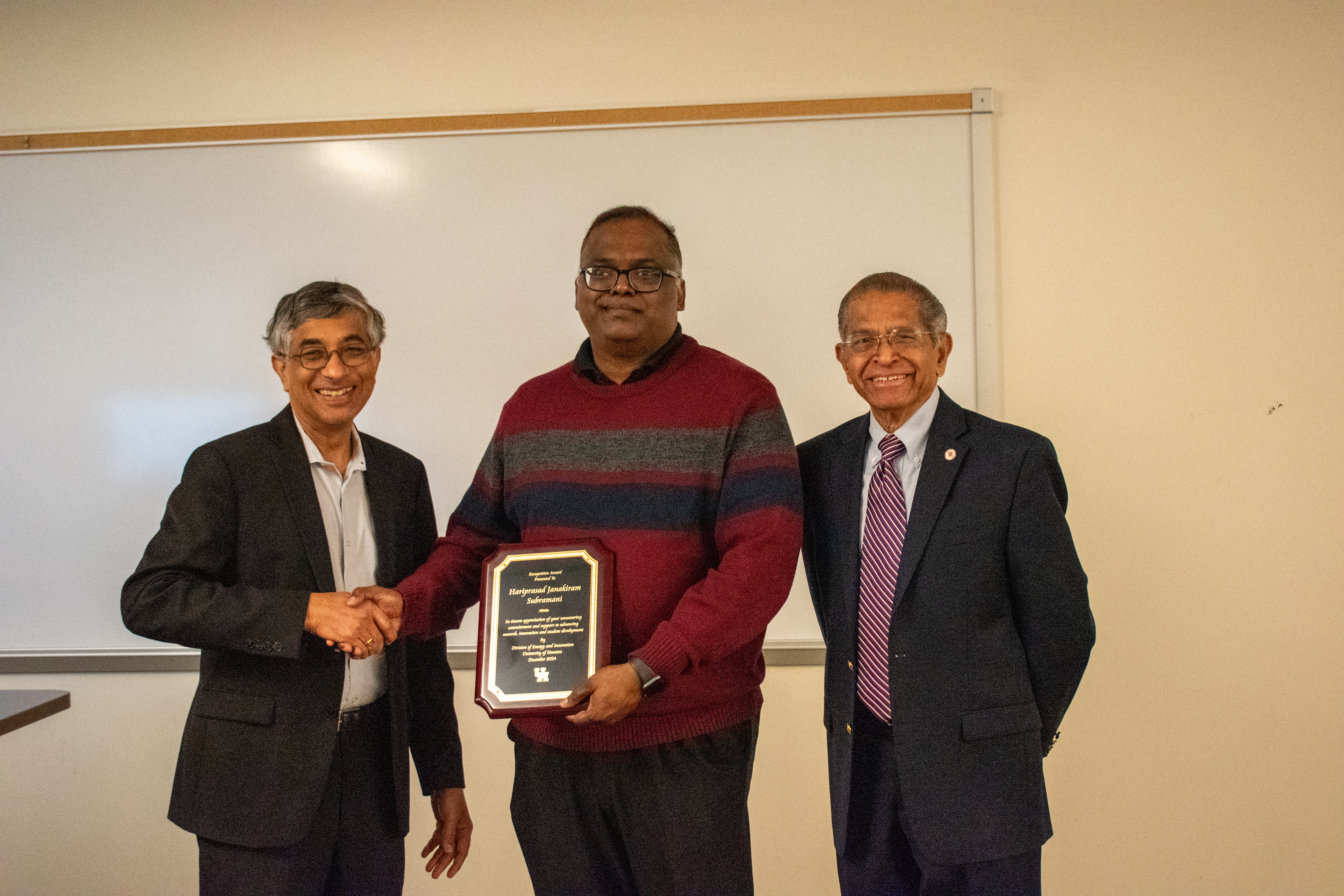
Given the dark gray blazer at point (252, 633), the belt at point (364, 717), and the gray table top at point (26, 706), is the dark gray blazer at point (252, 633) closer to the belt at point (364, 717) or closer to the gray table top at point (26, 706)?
the belt at point (364, 717)

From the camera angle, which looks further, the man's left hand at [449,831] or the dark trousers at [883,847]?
the man's left hand at [449,831]

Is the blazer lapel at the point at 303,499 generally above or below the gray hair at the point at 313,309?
below

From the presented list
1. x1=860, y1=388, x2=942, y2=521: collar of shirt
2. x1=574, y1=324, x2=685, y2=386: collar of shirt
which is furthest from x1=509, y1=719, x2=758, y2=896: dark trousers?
x1=574, y1=324, x2=685, y2=386: collar of shirt

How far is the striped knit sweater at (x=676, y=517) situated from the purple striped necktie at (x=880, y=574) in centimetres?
23

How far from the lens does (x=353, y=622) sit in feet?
5.63

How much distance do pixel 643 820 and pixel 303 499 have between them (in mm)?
984

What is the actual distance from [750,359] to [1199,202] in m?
1.58

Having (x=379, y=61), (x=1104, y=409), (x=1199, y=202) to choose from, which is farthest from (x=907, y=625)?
(x=379, y=61)

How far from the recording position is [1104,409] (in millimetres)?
2855

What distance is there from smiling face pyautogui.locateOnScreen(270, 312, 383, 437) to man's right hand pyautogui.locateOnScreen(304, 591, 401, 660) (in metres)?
0.42

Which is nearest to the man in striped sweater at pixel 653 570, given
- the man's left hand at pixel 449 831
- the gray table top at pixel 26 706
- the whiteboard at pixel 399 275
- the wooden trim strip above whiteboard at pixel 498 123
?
the man's left hand at pixel 449 831

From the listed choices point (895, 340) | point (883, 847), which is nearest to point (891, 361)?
point (895, 340)

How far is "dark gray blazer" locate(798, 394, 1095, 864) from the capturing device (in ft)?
5.56

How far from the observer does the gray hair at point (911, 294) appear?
6.31 feet
